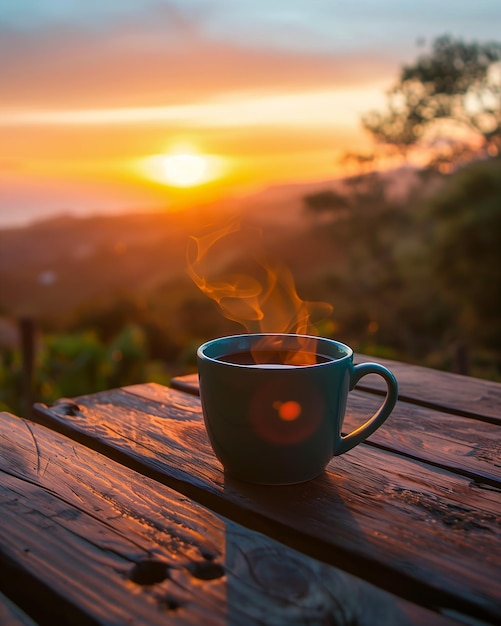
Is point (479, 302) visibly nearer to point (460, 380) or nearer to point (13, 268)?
point (460, 380)

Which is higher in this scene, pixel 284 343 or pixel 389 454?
pixel 284 343

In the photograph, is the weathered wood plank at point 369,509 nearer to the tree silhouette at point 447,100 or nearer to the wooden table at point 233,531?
the wooden table at point 233,531

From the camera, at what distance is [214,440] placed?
0.78m

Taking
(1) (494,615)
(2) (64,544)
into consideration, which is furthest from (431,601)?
(2) (64,544)

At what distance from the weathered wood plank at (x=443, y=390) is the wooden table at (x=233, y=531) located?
0.39 ft

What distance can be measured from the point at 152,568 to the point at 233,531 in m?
0.10

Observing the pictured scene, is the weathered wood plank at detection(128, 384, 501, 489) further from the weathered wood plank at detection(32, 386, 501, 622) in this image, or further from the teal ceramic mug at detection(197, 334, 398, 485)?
the teal ceramic mug at detection(197, 334, 398, 485)

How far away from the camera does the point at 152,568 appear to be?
0.57 meters

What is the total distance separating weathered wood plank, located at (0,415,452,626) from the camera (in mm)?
507

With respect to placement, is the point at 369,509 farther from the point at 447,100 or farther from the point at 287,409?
the point at 447,100

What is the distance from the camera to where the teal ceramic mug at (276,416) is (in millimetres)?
723

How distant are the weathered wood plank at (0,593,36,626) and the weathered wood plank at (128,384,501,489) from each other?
56cm

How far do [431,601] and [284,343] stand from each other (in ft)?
1.42

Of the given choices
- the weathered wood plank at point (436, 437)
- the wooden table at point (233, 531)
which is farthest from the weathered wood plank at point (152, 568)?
the weathered wood plank at point (436, 437)
